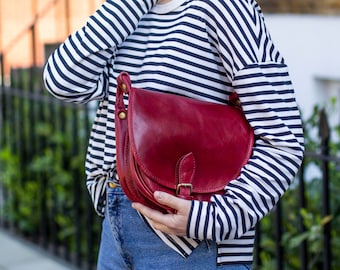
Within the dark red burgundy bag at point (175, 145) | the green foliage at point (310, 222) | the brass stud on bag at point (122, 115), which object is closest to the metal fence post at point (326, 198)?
the green foliage at point (310, 222)

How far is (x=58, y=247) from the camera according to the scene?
17.4ft

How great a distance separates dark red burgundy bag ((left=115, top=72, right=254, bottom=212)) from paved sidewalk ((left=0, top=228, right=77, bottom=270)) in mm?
3234

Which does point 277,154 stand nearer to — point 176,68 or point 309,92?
point 176,68

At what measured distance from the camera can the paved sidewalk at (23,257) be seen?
5.00 meters

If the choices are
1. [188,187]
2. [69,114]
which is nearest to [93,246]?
[69,114]

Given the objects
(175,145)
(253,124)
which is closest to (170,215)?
(175,145)

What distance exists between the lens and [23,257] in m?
5.18

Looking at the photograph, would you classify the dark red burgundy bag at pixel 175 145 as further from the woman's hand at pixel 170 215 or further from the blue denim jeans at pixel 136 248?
the blue denim jeans at pixel 136 248

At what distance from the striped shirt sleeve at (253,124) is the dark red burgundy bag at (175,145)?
0.11 ft

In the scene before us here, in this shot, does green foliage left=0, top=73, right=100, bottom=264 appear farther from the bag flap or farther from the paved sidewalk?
the bag flap

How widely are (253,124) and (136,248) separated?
1.36 ft

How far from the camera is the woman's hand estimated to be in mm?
1822

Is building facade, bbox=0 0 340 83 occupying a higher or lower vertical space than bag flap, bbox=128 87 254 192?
higher

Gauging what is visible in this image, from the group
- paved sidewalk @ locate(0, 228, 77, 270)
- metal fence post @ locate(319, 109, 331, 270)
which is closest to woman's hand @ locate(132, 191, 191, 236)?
metal fence post @ locate(319, 109, 331, 270)
